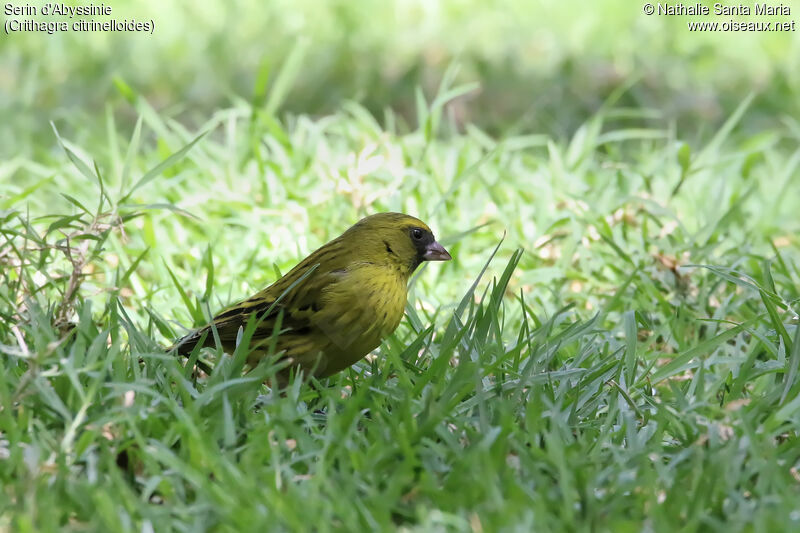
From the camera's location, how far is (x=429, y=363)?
352 centimetres

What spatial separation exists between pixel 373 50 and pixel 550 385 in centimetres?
459

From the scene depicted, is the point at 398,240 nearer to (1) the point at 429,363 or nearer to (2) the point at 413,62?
(1) the point at 429,363

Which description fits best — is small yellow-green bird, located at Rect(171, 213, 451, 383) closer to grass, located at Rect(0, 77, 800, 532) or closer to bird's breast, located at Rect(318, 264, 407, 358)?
bird's breast, located at Rect(318, 264, 407, 358)

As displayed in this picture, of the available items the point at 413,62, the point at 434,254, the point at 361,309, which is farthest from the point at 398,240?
the point at 413,62

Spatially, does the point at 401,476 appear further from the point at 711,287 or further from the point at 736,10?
the point at 736,10

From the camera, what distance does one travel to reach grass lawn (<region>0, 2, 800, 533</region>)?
240 cm

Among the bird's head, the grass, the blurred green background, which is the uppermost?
the blurred green background

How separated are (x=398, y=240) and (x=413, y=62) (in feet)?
12.2

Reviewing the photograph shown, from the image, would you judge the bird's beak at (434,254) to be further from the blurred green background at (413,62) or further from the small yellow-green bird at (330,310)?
the blurred green background at (413,62)

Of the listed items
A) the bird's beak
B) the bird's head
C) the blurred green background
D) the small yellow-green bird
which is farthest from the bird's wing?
the blurred green background

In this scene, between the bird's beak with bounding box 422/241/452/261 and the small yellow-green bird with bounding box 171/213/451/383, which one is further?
the bird's beak with bounding box 422/241/452/261

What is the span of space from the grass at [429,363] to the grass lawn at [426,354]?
11mm

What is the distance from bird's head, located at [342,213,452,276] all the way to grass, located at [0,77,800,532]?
0.21 m

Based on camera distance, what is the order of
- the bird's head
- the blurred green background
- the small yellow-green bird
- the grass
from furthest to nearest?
the blurred green background → the bird's head → the small yellow-green bird → the grass
